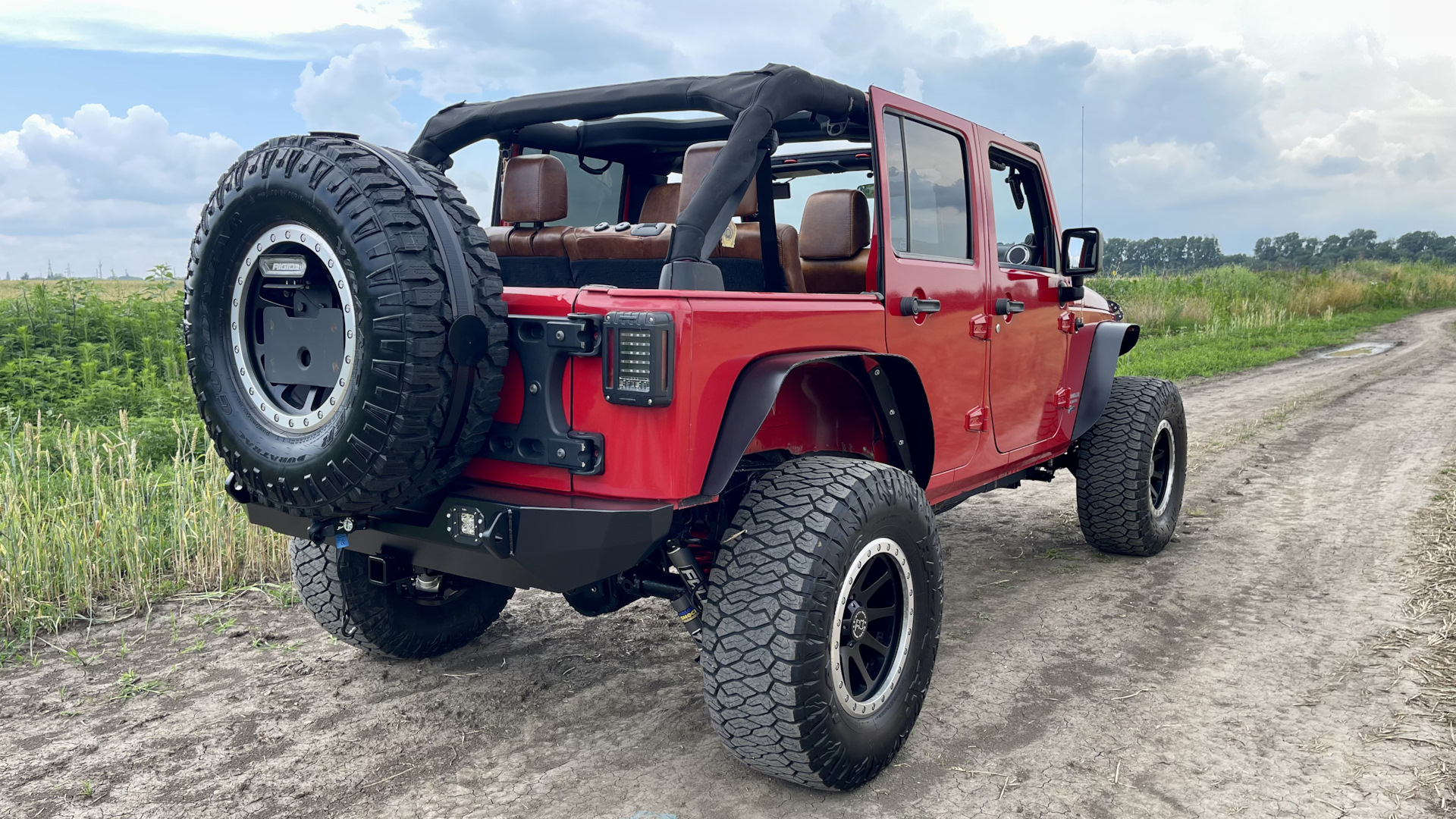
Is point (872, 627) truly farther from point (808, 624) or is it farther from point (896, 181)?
point (896, 181)

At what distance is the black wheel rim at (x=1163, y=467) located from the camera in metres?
5.49

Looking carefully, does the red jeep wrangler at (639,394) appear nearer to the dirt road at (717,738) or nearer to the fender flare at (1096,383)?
the dirt road at (717,738)

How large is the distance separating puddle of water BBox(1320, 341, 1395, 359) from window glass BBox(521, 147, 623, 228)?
43.8 ft

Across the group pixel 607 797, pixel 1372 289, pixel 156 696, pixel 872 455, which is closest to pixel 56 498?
pixel 156 696

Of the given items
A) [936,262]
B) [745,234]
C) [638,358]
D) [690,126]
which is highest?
[690,126]

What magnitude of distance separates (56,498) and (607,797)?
4.09m

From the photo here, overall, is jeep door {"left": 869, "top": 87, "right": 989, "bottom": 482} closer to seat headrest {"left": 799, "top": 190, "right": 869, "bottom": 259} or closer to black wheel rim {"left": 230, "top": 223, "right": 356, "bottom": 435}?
seat headrest {"left": 799, "top": 190, "right": 869, "bottom": 259}

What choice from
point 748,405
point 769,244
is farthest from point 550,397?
point 769,244

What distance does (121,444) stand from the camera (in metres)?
5.23

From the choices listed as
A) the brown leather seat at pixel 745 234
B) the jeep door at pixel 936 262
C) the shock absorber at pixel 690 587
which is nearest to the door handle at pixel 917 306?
the jeep door at pixel 936 262

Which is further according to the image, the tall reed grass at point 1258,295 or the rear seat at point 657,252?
the tall reed grass at point 1258,295

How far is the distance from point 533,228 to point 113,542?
278 cm

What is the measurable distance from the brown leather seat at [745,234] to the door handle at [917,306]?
35 centimetres

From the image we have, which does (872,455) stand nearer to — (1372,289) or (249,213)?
(249,213)
